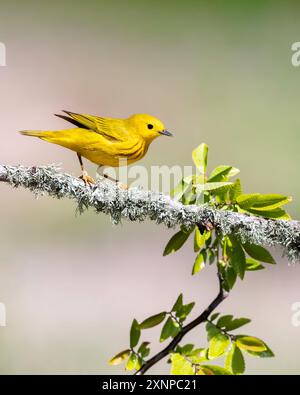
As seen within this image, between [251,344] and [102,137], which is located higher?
[102,137]

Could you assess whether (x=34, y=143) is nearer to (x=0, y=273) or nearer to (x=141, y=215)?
(x=0, y=273)

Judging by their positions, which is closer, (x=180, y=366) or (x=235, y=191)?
(x=180, y=366)

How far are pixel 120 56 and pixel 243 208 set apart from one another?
854 centimetres

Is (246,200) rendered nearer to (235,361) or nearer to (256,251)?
(256,251)

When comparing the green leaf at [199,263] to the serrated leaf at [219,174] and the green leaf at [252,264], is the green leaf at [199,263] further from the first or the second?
the serrated leaf at [219,174]

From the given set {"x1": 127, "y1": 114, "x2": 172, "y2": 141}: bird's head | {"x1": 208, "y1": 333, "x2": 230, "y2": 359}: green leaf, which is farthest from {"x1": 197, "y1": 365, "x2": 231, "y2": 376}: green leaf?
{"x1": 127, "y1": 114, "x2": 172, "y2": 141}: bird's head

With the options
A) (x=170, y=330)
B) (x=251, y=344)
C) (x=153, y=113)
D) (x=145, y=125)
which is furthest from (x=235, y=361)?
(x=153, y=113)

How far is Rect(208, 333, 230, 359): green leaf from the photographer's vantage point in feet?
5.90

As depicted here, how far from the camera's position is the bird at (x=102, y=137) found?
2.51 m

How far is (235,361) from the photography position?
6.04ft

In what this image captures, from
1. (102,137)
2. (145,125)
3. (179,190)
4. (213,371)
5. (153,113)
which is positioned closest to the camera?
(213,371)

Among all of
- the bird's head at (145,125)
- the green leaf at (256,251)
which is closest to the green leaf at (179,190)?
the green leaf at (256,251)

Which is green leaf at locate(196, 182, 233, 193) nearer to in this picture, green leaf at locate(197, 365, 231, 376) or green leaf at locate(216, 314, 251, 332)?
green leaf at locate(216, 314, 251, 332)

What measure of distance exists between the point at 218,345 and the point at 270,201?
413 millimetres
